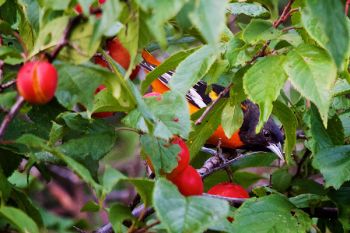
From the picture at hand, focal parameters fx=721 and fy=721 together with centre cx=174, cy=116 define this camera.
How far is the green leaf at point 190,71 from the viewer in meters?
1.57

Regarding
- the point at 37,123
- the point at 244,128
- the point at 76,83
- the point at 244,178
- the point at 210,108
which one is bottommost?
the point at 244,128

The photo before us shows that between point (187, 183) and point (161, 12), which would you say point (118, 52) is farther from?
point (161, 12)

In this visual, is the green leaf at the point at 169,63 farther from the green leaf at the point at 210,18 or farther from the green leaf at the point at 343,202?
the green leaf at the point at 210,18

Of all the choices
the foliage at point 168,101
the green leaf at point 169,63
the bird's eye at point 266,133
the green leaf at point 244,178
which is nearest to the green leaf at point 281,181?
the foliage at point 168,101

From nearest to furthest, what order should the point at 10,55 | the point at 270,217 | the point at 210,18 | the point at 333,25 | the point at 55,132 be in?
the point at 210,18, the point at 333,25, the point at 10,55, the point at 55,132, the point at 270,217

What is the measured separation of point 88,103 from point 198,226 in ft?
0.91

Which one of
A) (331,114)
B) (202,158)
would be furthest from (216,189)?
(202,158)

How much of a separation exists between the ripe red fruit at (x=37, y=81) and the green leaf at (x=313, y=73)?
1.83ft

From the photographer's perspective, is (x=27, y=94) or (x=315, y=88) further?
(x=315, y=88)

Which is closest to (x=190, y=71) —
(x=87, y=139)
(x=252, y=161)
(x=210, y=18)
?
(x=87, y=139)

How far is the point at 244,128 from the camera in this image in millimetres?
3816

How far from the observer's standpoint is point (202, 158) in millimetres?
2404

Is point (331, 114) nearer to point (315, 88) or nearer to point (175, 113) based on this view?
point (315, 88)

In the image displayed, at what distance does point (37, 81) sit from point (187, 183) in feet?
1.47
